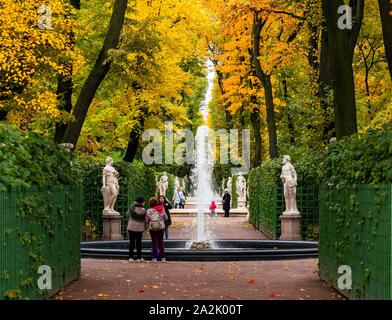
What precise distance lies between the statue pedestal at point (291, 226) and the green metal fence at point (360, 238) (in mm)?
13911

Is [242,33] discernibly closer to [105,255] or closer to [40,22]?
[40,22]

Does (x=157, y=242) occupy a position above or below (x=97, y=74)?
below

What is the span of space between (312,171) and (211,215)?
26.8m

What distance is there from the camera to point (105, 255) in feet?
71.7

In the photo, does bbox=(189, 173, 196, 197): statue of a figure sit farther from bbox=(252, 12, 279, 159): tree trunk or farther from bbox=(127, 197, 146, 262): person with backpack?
bbox=(127, 197, 146, 262): person with backpack

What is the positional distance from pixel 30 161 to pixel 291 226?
63.8ft

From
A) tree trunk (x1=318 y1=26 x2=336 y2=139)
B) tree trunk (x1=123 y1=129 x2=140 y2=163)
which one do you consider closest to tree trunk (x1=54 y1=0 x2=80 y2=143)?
tree trunk (x1=318 y1=26 x2=336 y2=139)

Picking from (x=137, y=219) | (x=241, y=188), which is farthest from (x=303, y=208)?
(x=241, y=188)

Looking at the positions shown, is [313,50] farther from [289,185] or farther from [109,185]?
[109,185]

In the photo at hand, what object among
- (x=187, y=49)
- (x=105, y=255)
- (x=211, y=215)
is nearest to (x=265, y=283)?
(x=105, y=255)

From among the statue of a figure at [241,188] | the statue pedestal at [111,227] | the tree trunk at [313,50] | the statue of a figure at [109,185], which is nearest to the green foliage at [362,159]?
the statue of a figure at [109,185]

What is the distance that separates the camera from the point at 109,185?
1182 inches

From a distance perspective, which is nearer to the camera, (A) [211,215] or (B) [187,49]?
(B) [187,49]

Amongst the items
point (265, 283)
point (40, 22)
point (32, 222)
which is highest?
point (40, 22)
